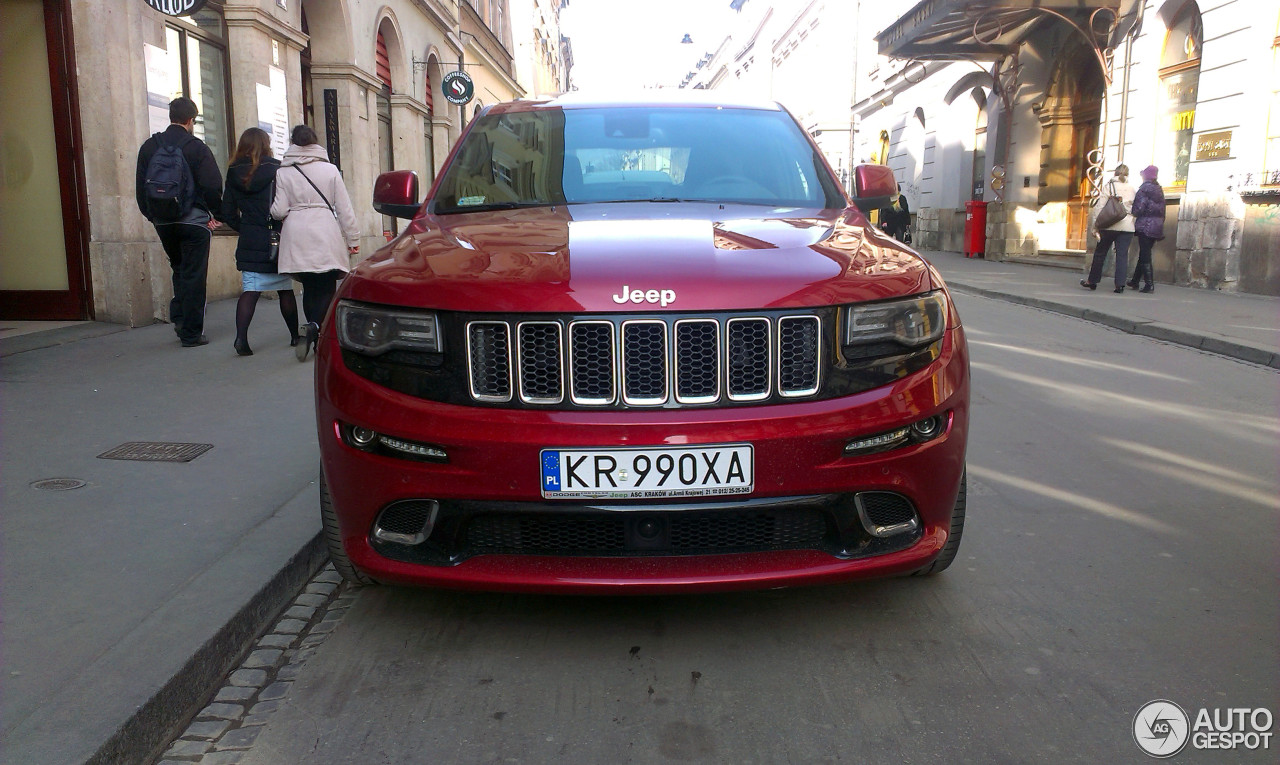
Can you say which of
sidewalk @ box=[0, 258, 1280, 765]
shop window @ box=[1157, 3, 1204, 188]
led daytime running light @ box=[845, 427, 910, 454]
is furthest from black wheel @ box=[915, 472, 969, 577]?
shop window @ box=[1157, 3, 1204, 188]

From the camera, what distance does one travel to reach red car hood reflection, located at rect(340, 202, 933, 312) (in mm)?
2680

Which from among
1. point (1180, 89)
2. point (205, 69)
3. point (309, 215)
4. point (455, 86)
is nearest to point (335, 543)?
point (309, 215)

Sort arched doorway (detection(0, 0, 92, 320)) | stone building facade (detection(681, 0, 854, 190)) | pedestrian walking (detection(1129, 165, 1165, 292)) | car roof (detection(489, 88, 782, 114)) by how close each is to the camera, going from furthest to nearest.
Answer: stone building facade (detection(681, 0, 854, 190)) < pedestrian walking (detection(1129, 165, 1165, 292)) < arched doorway (detection(0, 0, 92, 320)) < car roof (detection(489, 88, 782, 114))

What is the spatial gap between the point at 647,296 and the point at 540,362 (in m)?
0.32

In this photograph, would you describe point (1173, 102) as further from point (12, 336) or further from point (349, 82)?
point (12, 336)

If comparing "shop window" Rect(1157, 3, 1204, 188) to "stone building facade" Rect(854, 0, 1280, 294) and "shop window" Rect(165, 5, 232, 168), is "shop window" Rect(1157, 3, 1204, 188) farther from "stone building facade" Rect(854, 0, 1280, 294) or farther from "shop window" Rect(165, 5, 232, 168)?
"shop window" Rect(165, 5, 232, 168)

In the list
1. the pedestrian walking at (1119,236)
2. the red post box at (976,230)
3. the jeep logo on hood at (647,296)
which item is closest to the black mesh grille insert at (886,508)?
the jeep logo on hood at (647,296)

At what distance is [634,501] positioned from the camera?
8.72 feet

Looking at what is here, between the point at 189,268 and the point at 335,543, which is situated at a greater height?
the point at 189,268

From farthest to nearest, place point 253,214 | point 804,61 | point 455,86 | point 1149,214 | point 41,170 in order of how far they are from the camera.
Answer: point 804,61 → point 455,86 → point 1149,214 → point 41,170 → point 253,214

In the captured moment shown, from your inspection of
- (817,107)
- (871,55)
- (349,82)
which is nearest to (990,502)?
(349,82)

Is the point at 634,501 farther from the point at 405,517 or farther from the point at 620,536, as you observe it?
the point at 405,517

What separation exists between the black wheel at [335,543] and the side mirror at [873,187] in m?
2.47

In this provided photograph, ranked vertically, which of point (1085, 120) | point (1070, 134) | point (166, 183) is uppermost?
point (1085, 120)
